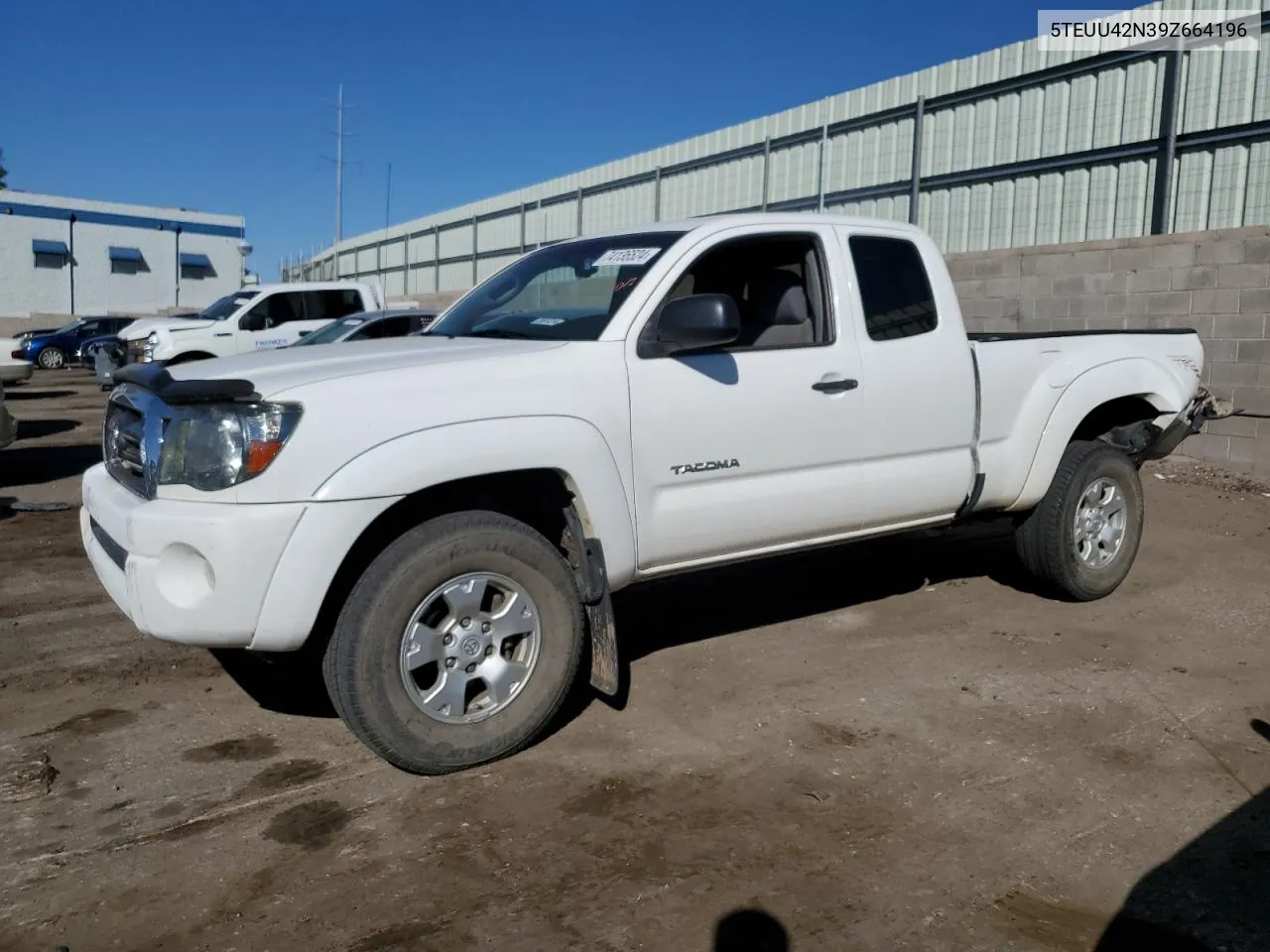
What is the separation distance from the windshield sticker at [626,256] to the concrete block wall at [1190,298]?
6.38m

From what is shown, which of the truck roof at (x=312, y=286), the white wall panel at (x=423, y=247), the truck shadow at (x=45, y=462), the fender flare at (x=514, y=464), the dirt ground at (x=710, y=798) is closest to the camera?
the dirt ground at (x=710, y=798)

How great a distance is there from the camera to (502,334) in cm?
463

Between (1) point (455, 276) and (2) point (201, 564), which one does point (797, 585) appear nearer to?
(2) point (201, 564)

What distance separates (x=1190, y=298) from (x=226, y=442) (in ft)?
27.4

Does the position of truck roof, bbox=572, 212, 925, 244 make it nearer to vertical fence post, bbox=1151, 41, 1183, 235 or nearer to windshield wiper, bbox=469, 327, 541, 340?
windshield wiper, bbox=469, 327, 541, 340

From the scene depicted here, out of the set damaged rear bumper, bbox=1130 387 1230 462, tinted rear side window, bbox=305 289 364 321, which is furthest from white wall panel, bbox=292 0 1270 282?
tinted rear side window, bbox=305 289 364 321

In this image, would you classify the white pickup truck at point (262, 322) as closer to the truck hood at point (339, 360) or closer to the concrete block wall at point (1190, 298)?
the concrete block wall at point (1190, 298)

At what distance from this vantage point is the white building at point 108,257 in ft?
144

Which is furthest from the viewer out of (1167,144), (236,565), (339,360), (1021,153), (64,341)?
(64,341)

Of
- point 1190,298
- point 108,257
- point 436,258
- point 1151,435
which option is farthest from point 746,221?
point 108,257

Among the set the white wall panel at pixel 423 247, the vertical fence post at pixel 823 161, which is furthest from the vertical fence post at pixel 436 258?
the vertical fence post at pixel 823 161

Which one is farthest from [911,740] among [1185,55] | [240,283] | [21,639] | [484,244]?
[240,283]

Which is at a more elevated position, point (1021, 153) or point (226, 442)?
point (1021, 153)

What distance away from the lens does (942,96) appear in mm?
11953
